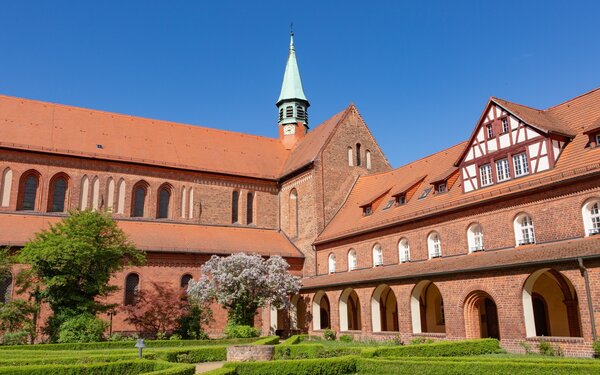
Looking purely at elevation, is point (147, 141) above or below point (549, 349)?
above

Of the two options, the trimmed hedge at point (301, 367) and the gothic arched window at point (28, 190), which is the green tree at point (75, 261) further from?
the trimmed hedge at point (301, 367)

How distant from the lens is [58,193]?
36469mm

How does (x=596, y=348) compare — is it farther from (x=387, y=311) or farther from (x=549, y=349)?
(x=387, y=311)

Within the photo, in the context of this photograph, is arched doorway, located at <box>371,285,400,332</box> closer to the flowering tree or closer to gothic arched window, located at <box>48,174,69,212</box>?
the flowering tree

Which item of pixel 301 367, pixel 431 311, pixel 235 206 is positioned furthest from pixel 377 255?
pixel 301 367

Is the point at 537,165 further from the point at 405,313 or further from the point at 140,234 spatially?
the point at 140,234

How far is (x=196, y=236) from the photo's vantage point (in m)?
37.2

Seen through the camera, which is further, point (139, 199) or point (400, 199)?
point (139, 199)

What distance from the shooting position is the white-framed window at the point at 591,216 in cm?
2064

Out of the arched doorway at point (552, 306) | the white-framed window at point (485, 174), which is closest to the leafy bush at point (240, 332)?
the arched doorway at point (552, 306)

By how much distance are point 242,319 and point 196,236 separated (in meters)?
7.43

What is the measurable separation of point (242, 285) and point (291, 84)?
2426cm

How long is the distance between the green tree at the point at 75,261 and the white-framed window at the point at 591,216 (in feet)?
74.6

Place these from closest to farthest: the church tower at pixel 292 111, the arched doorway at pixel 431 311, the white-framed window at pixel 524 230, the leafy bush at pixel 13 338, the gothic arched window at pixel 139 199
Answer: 1. the white-framed window at pixel 524 230
2. the leafy bush at pixel 13 338
3. the arched doorway at pixel 431 311
4. the gothic arched window at pixel 139 199
5. the church tower at pixel 292 111
